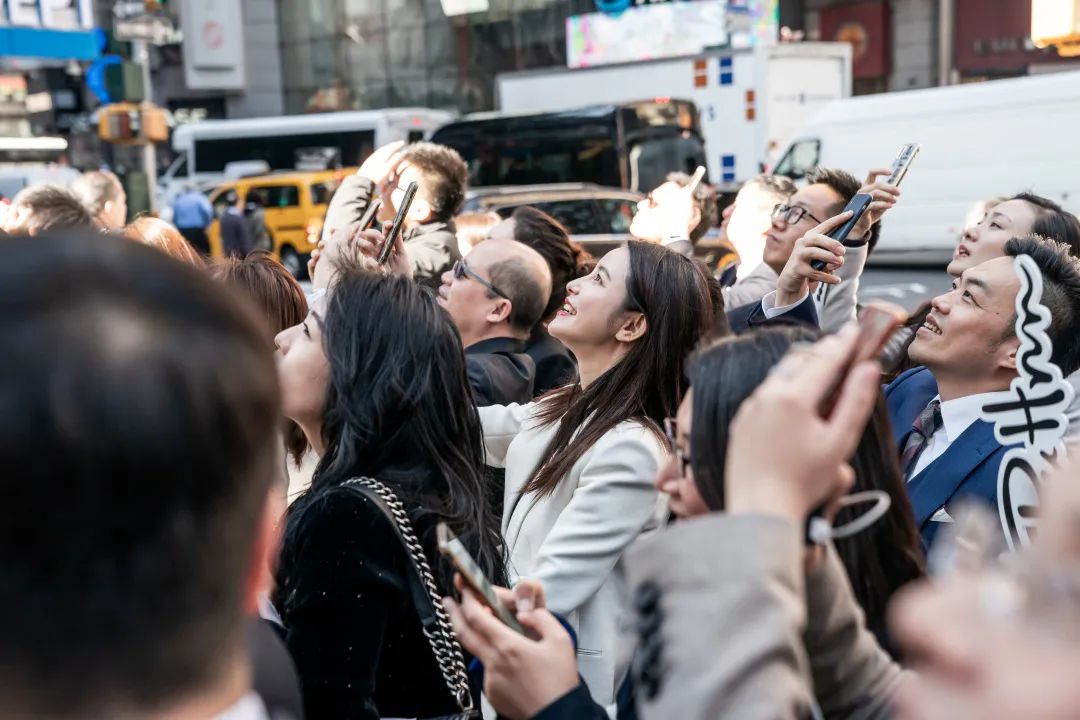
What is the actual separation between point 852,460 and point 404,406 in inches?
40.2

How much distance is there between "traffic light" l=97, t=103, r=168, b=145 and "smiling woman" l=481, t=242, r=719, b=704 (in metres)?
9.21

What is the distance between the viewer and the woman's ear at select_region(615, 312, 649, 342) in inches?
115

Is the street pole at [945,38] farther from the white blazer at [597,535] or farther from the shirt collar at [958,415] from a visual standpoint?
the white blazer at [597,535]

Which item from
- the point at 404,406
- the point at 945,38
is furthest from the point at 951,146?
the point at 404,406

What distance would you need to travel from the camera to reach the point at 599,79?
2008 cm

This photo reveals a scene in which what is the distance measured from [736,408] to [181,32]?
31694 millimetres

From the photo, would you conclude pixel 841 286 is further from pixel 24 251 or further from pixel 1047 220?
pixel 24 251

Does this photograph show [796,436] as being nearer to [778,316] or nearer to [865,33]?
[778,316]

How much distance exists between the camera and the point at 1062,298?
2.79m

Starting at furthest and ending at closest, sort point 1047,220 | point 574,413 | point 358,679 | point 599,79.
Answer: point 599,79
point 1047,220
point 574,413
point 358,679

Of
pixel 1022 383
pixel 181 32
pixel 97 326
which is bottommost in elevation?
pixel 1022 383

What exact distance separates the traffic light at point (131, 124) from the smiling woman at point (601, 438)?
30.2 ft

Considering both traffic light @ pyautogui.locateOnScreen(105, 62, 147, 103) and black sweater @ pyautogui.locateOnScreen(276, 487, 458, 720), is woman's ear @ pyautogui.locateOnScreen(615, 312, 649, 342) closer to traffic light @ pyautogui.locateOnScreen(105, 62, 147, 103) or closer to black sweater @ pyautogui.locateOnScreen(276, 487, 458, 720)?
black sweater @ pyautogui.locateOnScreen(276, 487, 458, 720)

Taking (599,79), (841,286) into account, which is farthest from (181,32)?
(841,286)
